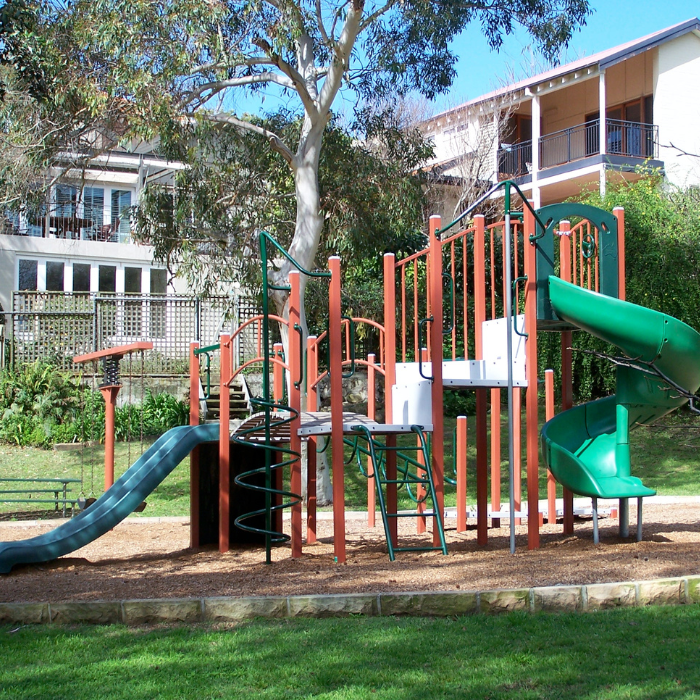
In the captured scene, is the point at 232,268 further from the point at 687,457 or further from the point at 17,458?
the point at 687,457

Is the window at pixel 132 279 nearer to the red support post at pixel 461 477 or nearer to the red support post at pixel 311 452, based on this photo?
the red support post at pixel 311 452

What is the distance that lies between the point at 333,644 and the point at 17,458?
477 inches

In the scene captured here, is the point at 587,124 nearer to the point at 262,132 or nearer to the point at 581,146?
the point at 581,146

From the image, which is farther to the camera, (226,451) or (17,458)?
(17,458)

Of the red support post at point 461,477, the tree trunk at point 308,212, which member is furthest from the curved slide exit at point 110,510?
the tree trunk at point 308,212

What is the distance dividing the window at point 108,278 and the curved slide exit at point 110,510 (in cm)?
1983

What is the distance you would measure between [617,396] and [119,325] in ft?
46.9

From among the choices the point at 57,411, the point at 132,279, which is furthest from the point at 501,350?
the point at 132,279

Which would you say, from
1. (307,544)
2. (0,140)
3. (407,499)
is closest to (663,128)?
(407,499)

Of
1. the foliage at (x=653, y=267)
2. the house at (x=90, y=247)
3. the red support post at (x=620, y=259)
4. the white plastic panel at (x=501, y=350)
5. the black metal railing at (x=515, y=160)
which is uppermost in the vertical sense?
the black metal railing at (x=515, y=160)

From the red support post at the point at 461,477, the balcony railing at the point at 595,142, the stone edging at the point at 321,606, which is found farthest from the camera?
the balcony railing at the point at 595,142

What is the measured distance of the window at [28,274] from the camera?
25734mm

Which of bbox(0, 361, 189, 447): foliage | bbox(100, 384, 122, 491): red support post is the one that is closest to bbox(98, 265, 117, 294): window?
bbox(0, 361, 189, 447): foliage

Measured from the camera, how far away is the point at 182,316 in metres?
20.4
